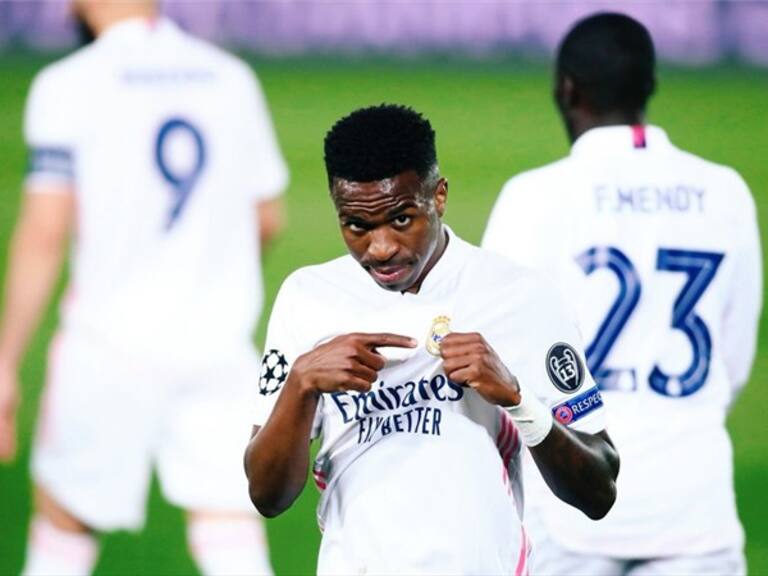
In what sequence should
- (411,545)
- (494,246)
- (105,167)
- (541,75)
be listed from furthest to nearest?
(541,75)
(105,167)
(494,246)
(411,545)

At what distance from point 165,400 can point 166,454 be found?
0.15 meters

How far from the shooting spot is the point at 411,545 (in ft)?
6.57

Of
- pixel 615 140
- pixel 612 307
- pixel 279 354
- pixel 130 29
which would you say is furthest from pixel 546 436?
pixel 130 29

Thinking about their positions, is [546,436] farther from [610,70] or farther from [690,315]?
[610,70]

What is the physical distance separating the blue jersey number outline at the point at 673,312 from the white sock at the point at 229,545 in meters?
1.27

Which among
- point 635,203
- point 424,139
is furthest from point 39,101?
point 424,139

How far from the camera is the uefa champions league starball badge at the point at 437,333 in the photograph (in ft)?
6.47

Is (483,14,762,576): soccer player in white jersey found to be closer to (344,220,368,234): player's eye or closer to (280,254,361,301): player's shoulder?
(280,254,361,301): player's shoulder

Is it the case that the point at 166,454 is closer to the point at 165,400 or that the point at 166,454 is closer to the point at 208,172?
the point at 165,400

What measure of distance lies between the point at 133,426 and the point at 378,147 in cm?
211

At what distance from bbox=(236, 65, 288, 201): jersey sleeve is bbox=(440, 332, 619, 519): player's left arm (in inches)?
78.7

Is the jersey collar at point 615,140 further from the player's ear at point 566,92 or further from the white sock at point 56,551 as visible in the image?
the white sock at point 56,551

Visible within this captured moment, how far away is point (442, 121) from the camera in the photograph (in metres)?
4.19

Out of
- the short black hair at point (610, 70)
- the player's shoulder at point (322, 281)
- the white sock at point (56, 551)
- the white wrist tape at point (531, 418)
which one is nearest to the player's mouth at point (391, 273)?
the player's shoulder at point (322, 281)
